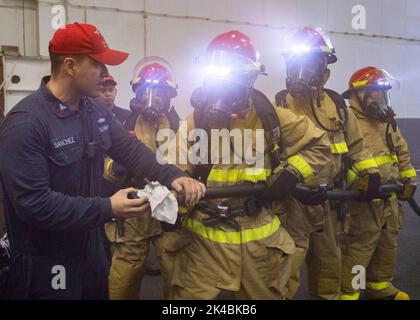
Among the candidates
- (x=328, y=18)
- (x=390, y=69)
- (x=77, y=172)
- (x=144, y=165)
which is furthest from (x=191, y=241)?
(x=390, y=69)

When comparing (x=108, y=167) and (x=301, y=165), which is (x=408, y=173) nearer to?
(x=301, y=165)

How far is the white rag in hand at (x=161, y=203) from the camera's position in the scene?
5.78 ft

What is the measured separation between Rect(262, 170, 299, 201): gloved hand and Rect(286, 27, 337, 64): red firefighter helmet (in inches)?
50.6

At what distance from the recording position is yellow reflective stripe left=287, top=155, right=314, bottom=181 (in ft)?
7.61

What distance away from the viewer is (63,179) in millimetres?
1817

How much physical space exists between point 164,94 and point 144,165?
4.25 feet

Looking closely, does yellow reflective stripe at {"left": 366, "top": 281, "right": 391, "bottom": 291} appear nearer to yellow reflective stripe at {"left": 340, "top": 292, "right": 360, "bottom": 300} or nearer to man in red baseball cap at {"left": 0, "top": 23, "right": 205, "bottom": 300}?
yellow reflective stripe at {"left": 340, "top": 292, "right": 360, "bottom": 300}

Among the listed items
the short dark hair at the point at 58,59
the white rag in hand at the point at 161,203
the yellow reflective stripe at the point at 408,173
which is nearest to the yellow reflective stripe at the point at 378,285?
the yellow reflective stripe at the point at 408,173

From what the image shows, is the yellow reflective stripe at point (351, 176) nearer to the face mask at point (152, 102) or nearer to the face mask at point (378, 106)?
the face mask at point (378, 106)

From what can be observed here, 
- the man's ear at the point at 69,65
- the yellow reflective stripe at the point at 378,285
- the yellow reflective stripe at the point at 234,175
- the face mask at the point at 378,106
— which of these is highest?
the man's ear at the point at 69,65

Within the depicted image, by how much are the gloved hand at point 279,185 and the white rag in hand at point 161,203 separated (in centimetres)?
53

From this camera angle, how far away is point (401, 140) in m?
3.61

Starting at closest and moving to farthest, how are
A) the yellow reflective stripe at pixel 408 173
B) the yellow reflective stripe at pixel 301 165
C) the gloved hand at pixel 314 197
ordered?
1. the yellow reflective stripe at pixel 301 165
2. the gloved hand at pixel 314 197
3. the yellow reflective stripe at pixel 408 173

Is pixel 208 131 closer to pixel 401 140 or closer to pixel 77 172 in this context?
pixel 77 172
